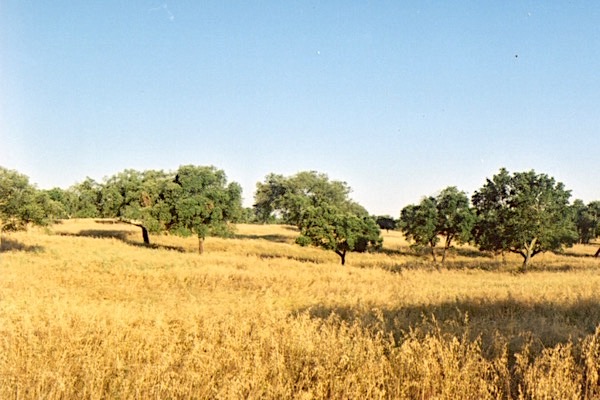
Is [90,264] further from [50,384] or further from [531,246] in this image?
[531,246]

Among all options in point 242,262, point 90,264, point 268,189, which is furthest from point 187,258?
point 268,189

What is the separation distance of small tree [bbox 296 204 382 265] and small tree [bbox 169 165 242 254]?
6.92m

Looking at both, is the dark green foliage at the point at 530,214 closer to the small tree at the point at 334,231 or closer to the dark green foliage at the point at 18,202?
the small tree at the point at 334,231

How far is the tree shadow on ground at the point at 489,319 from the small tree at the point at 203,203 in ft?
79.1

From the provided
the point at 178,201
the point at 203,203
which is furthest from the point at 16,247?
the point at 203,203

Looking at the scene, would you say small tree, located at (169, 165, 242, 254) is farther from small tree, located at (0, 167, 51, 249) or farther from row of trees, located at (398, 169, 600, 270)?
row of trees, located at (398, 169, 600, 270)

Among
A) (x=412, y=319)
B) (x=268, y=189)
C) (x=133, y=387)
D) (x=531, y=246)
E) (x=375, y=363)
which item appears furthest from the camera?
(x=268, y=189)

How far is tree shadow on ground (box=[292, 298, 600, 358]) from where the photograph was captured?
716cm

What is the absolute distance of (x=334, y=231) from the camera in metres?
34.7

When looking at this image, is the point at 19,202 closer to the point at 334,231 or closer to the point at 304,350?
the point at 304,350

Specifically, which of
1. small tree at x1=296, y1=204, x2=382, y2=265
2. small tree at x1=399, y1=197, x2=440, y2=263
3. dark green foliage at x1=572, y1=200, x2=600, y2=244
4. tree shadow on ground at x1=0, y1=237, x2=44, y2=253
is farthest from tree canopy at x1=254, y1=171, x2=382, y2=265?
dark green foliage at x1=572, y1=200, x2=600, y2=244

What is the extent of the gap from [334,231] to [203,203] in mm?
11646

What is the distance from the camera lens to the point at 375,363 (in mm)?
5277

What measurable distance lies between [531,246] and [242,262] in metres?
23.6
